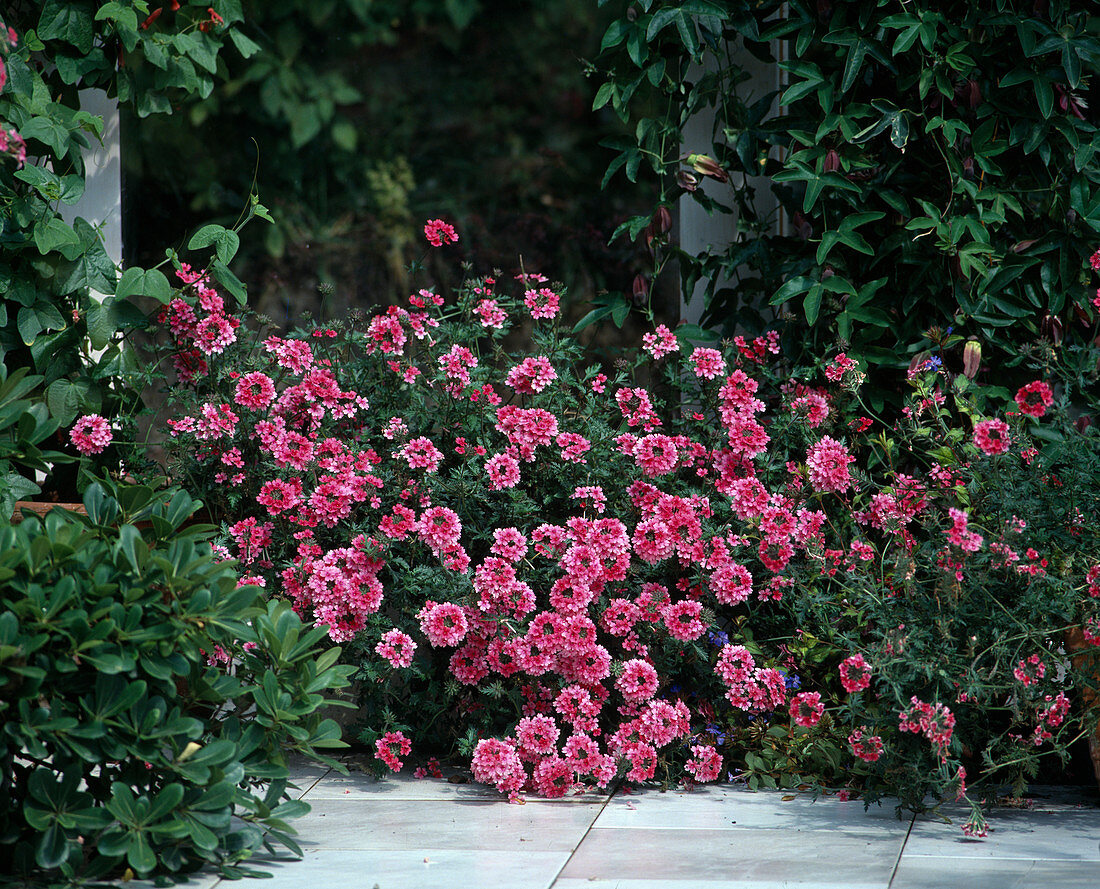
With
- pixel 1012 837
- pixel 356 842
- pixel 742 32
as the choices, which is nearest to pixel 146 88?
pixel 742 32

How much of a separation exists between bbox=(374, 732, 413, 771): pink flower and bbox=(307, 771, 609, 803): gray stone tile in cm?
6

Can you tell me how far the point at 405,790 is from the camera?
110 inches

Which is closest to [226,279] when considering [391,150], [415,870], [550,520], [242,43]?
[242,43]

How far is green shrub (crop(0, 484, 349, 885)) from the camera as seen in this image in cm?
Result: 197

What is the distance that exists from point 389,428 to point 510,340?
1.05m

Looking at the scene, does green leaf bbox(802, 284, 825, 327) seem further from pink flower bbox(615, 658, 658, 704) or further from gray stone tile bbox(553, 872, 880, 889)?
gray stone tile bbox(553, 872, 880, 889)

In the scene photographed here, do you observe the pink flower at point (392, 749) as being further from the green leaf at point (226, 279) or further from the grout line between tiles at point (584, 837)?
the green leaf at point (226, 279)

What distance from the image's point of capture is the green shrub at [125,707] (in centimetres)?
197

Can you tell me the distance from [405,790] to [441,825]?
0.30 m

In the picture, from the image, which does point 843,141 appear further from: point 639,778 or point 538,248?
point 639,778

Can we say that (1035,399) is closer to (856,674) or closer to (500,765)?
(856,674)

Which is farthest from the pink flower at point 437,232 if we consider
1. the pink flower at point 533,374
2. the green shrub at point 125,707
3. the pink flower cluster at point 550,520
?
the green shrub at point 125,707

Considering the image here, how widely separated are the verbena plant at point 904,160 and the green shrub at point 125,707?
175cm

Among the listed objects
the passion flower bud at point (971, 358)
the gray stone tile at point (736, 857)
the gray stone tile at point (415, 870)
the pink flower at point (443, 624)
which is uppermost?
the passion flower bud at point (971, 358)
